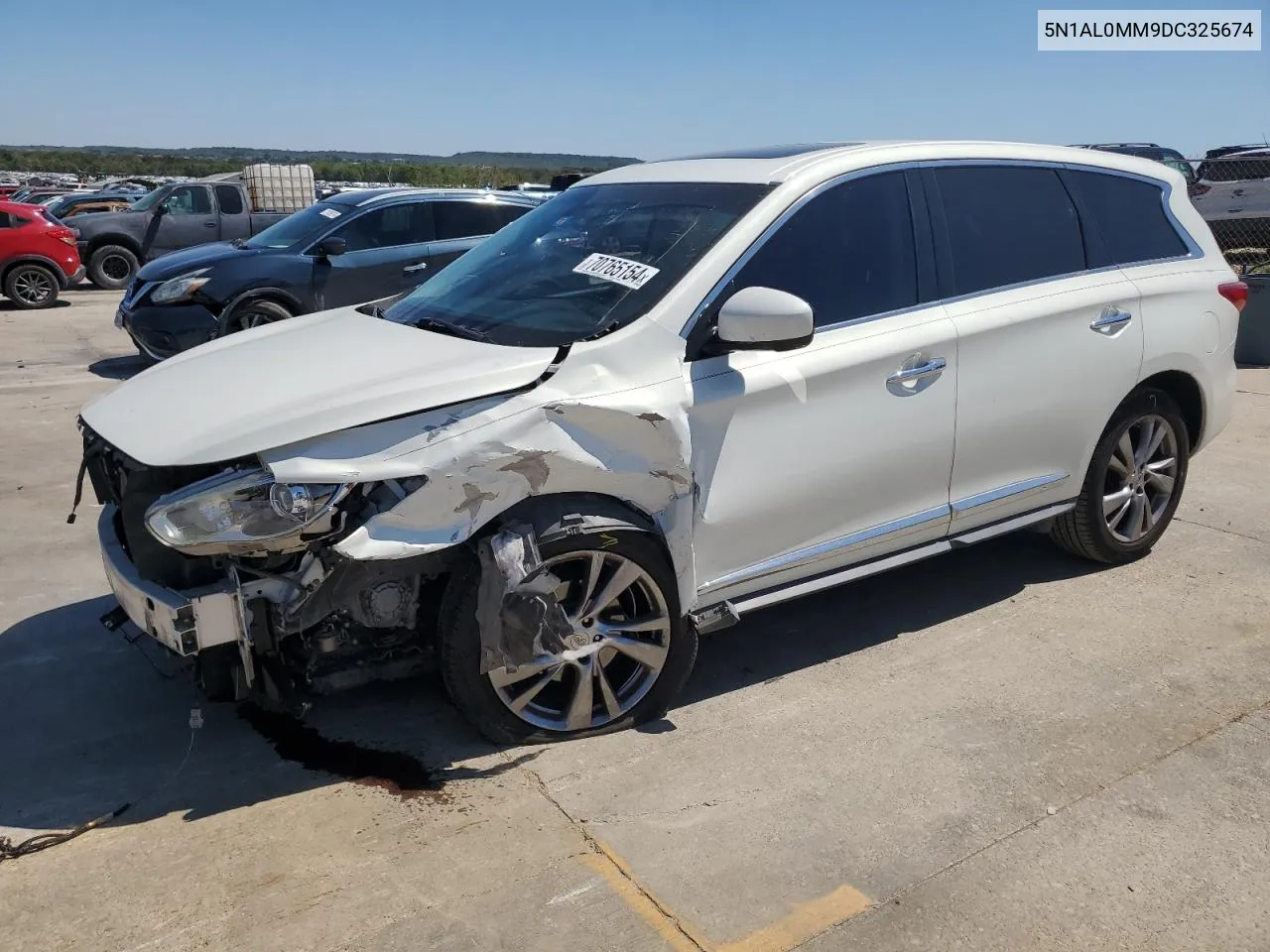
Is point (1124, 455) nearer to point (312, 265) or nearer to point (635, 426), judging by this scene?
point (635, 426)

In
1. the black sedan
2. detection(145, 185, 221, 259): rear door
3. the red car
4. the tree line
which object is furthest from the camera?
the tree line

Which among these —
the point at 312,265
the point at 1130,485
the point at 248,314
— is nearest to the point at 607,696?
the point at 1130,485

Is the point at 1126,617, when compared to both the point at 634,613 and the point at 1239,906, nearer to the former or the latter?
the point at 1239,906

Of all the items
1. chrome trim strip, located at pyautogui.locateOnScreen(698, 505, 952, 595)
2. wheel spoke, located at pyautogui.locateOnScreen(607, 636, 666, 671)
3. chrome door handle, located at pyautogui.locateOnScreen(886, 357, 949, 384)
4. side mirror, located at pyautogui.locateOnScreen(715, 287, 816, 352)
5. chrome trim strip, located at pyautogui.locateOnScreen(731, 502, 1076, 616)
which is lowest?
wheel spoke, located at pyautogui.locateOnScreen(607, 636, 666, 671)

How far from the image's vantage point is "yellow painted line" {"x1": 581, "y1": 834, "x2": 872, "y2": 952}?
8.74 ft

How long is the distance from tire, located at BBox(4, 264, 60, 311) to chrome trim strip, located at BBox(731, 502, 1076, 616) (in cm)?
1506

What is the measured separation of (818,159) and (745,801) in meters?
2.32

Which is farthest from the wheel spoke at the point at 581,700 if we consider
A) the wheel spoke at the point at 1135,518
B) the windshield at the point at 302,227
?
the windshield at the point at 302,227

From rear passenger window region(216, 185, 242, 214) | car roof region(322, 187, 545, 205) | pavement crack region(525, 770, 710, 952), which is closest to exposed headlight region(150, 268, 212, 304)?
car roof region(322, 187, 545, 205)

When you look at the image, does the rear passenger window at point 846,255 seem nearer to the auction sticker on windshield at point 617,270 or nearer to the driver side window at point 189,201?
the auction sticker on windshield at point 617,270

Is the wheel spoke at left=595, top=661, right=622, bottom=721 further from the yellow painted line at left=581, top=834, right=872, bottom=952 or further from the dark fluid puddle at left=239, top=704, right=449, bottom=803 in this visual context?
the yellow painted line at left=581, top=834, right=872, bottom=952

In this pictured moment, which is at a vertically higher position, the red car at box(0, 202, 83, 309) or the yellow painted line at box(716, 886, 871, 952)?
the red car at box(0, 202, 83, 309)

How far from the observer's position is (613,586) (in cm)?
347

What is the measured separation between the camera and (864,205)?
4055 millimetres
